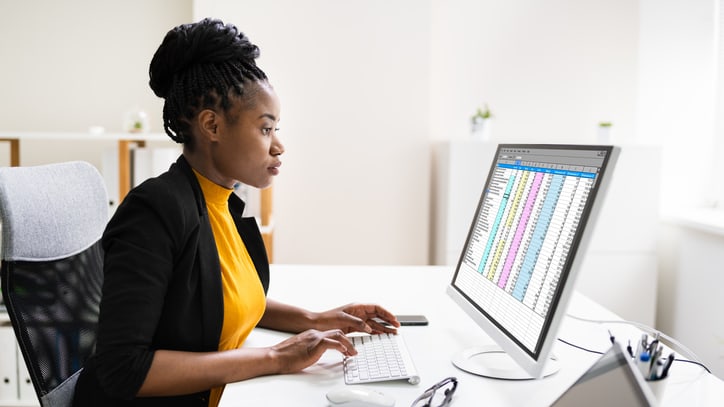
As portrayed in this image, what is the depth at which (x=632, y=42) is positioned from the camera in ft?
11.5

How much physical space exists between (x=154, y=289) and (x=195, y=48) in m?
0.43

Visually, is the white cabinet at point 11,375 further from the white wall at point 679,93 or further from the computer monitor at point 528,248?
the white wall at point 679,93

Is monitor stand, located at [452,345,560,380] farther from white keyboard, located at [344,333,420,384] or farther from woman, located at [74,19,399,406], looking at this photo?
woman, located at [74,19,399,406]

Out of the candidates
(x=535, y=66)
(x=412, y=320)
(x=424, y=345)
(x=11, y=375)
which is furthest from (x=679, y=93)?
(x=11, y=375)

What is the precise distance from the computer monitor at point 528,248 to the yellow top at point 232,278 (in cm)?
41

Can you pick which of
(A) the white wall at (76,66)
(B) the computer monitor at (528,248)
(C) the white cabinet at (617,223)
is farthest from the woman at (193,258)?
(A) the white wall at (76,66)

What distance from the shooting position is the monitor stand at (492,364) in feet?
3.76

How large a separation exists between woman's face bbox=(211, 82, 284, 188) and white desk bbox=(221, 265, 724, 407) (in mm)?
371

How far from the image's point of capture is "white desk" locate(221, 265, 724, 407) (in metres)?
1.05

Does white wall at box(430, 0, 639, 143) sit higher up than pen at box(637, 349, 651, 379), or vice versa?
white wall at box(430, 0, 639, 143)

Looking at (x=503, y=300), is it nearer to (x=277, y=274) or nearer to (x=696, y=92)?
(x=277, y=274)

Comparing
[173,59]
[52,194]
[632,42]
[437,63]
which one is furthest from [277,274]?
[632,42]

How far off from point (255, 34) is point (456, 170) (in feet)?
3.97

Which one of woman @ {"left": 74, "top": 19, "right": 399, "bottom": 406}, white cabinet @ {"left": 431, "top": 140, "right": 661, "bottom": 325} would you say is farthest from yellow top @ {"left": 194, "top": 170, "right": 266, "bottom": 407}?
white cabinet @ {"left": 431, "top": 140, "right": 661, "bottom": 325}
